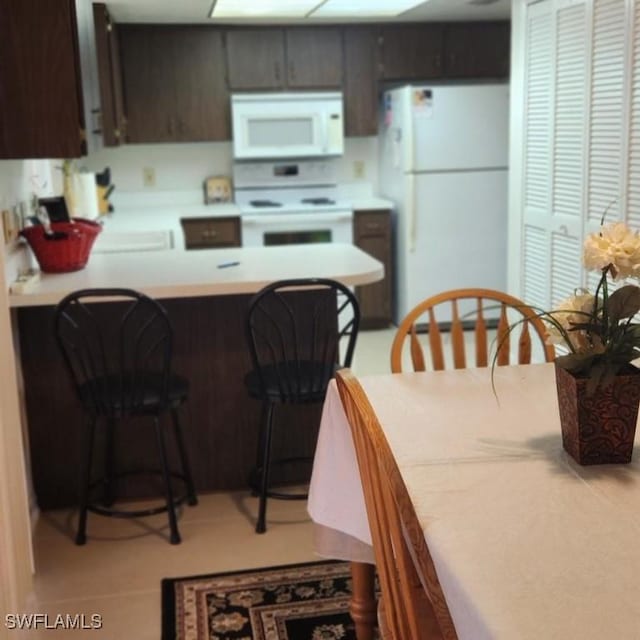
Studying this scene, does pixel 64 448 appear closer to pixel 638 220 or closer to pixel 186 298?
pixel 186 298

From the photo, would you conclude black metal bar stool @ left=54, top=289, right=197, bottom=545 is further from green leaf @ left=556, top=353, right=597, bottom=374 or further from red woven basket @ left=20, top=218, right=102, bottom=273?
green leaf @ left=556, top=353, right=597, bottom=374

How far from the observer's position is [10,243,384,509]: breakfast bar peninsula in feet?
9.96

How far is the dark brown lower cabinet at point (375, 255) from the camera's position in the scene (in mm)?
5609

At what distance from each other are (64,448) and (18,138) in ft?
3.91

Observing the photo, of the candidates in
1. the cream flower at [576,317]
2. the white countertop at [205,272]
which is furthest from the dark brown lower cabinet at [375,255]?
the cream flower at [576,317]

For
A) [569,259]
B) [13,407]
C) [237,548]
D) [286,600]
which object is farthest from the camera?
[569,259]

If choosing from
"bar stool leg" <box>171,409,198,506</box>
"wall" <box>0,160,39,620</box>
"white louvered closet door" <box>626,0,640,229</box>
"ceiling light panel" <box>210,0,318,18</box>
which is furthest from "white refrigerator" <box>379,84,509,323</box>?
"wall" <box>0,160,39,620</box>

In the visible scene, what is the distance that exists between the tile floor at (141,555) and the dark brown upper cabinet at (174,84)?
10.0 feet

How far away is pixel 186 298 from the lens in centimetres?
315

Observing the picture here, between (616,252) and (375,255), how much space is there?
4.17m

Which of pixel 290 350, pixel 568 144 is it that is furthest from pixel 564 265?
pixel 290 350

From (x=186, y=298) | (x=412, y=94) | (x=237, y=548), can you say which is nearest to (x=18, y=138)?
(x=186, y=298)

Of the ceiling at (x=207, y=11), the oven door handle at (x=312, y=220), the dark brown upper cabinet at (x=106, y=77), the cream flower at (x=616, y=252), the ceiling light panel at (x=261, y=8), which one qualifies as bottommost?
the oven door handle at (x=312, y=220)

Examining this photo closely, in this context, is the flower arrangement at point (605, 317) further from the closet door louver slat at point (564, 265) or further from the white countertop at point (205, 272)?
the closet door louver slat at point (564, 265)
